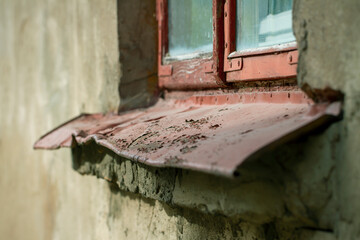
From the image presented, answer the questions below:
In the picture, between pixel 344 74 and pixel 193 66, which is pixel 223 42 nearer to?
pixel 193 66

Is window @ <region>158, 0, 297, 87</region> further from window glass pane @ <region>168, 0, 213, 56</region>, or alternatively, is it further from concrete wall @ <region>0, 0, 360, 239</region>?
concrete wall @ <region>0, 0, 360, 239</region>

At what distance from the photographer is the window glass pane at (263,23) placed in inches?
55.9

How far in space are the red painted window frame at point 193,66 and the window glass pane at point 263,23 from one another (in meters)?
0.07

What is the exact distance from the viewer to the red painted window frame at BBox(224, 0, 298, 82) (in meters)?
1.35

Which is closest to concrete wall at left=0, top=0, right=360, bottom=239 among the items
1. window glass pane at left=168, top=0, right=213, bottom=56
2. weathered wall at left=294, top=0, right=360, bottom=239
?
weathered wall at left=294, top=0, right=360, bottom=239

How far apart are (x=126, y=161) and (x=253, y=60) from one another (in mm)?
562

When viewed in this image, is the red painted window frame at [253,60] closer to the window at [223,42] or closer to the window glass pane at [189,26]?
the window at [223,42]

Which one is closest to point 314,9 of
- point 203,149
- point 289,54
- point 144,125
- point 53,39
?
point 289,54

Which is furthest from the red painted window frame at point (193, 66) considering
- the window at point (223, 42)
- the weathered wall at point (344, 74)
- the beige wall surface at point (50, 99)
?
the weathered wall at point (344, 74)

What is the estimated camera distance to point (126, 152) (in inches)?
55.7

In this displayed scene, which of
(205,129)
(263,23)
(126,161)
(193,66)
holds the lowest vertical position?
(126,161)

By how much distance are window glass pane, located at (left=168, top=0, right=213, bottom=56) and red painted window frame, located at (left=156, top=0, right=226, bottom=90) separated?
0.04 metres

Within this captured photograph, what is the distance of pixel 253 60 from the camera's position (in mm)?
1491

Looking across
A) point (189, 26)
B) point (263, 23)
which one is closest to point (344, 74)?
point (263, 23)
